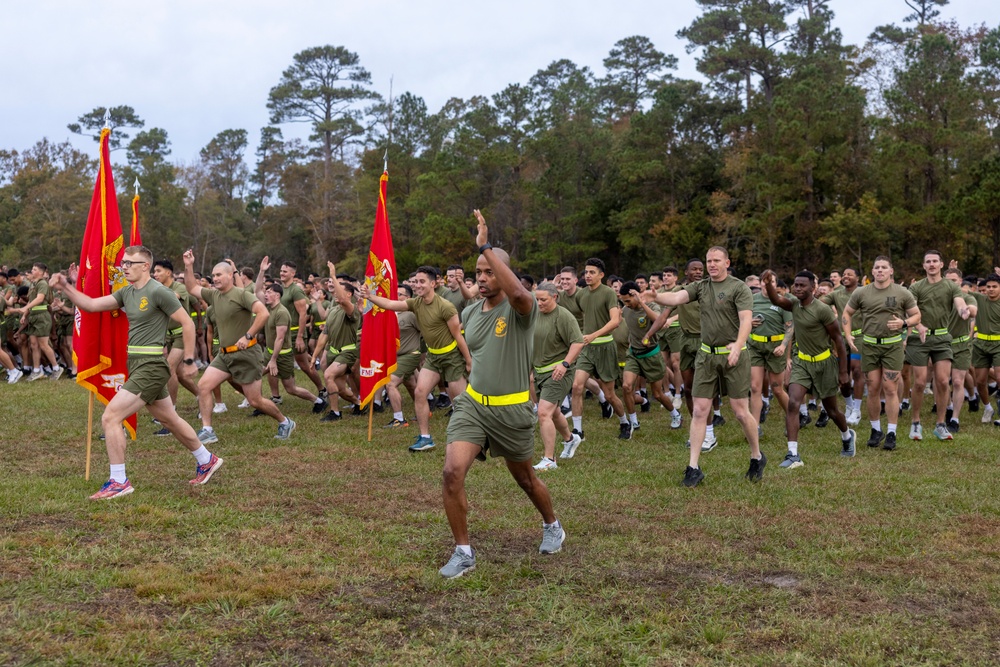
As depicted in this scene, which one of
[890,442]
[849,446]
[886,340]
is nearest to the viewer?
[849,446]

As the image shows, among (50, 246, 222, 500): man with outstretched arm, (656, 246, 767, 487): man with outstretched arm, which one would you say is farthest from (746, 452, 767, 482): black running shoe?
(50, 246, 222, 500): man with outstretched arm

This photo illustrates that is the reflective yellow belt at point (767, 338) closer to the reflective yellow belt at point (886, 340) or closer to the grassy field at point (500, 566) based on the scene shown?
the reflective yellow belt at point (886, 340)

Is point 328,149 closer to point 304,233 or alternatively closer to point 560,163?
point 304,233

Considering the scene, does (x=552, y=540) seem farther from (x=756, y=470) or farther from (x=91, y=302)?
(x=91, y=302)

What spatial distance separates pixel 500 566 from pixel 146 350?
4.25 m

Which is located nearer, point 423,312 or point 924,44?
point 423,312

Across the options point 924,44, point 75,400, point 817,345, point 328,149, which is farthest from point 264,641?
point 328,149

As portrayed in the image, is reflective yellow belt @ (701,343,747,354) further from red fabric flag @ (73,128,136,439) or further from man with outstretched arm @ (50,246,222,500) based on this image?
red fabric flag @ (73,128,136,439)

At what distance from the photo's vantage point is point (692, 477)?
28.6 feet

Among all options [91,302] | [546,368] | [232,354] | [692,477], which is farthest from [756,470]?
[91,302]

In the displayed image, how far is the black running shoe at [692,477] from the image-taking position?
870 centimetres

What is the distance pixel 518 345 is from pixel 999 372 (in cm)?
995

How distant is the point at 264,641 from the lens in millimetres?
4840

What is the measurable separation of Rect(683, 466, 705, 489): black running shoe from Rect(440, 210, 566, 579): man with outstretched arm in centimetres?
295
